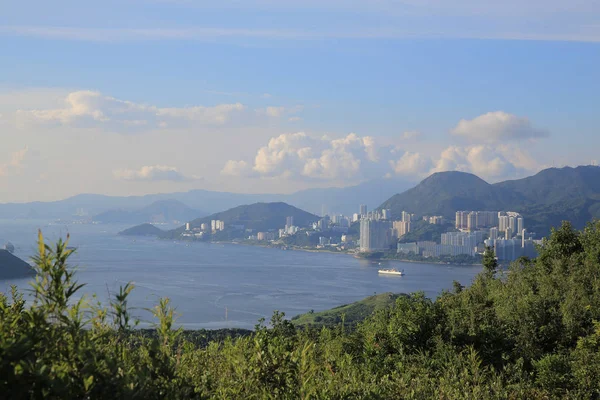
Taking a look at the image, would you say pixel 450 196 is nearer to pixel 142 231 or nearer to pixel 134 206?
pixel 142 231

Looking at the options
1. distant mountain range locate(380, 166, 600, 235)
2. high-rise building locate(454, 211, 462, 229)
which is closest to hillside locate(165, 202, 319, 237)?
distant mountain range locate(380, 166, 600, 235)

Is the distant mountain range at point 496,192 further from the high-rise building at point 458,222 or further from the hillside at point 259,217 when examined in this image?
the hillside at point 259,217

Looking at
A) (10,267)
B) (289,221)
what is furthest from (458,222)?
(10,267)

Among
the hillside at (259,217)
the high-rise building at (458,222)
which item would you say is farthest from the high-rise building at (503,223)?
the hillside at (259,217)

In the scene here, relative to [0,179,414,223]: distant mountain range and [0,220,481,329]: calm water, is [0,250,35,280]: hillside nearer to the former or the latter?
[0,220,481,329]: calm water

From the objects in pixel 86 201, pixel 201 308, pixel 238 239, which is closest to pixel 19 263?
pixel 201 308

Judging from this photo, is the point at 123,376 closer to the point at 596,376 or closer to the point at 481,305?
the point at 596,376

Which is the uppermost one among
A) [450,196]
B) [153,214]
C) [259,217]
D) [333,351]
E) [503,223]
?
[450,196]
